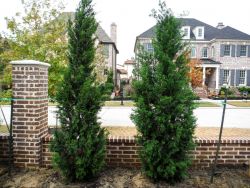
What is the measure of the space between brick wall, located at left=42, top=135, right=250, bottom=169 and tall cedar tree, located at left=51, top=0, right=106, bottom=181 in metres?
0.77

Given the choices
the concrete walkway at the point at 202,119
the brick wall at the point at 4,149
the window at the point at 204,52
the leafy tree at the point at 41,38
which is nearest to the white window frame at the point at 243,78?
the window at the point at 204,52

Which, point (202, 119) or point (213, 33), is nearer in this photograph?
point (202, 119)

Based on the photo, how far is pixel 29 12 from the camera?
30.3ft

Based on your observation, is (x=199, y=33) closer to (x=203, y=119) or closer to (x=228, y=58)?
(x=228, y=58)

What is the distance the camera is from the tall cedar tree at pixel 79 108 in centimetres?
455

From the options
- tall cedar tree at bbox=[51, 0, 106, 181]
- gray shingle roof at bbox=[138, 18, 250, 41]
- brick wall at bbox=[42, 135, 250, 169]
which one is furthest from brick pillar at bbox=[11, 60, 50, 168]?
gray shingle roof at bbox=[138, 18, 250, 41]

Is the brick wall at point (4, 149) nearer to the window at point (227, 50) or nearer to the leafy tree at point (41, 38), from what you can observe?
the leafy tree at point (41, 38)

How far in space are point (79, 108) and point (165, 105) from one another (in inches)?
56.8

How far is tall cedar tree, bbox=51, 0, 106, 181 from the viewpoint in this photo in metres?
4.55

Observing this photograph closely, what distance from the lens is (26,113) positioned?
5195mm

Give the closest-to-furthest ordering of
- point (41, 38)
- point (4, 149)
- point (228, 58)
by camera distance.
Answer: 1. point (4, 149)
2. point (41, 38)
3. point (228, 58)

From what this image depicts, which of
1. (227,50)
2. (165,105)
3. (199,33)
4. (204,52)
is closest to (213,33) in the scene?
(199,33)

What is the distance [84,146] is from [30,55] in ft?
16.9

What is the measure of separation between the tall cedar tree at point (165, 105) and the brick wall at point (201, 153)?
781 millimetres
